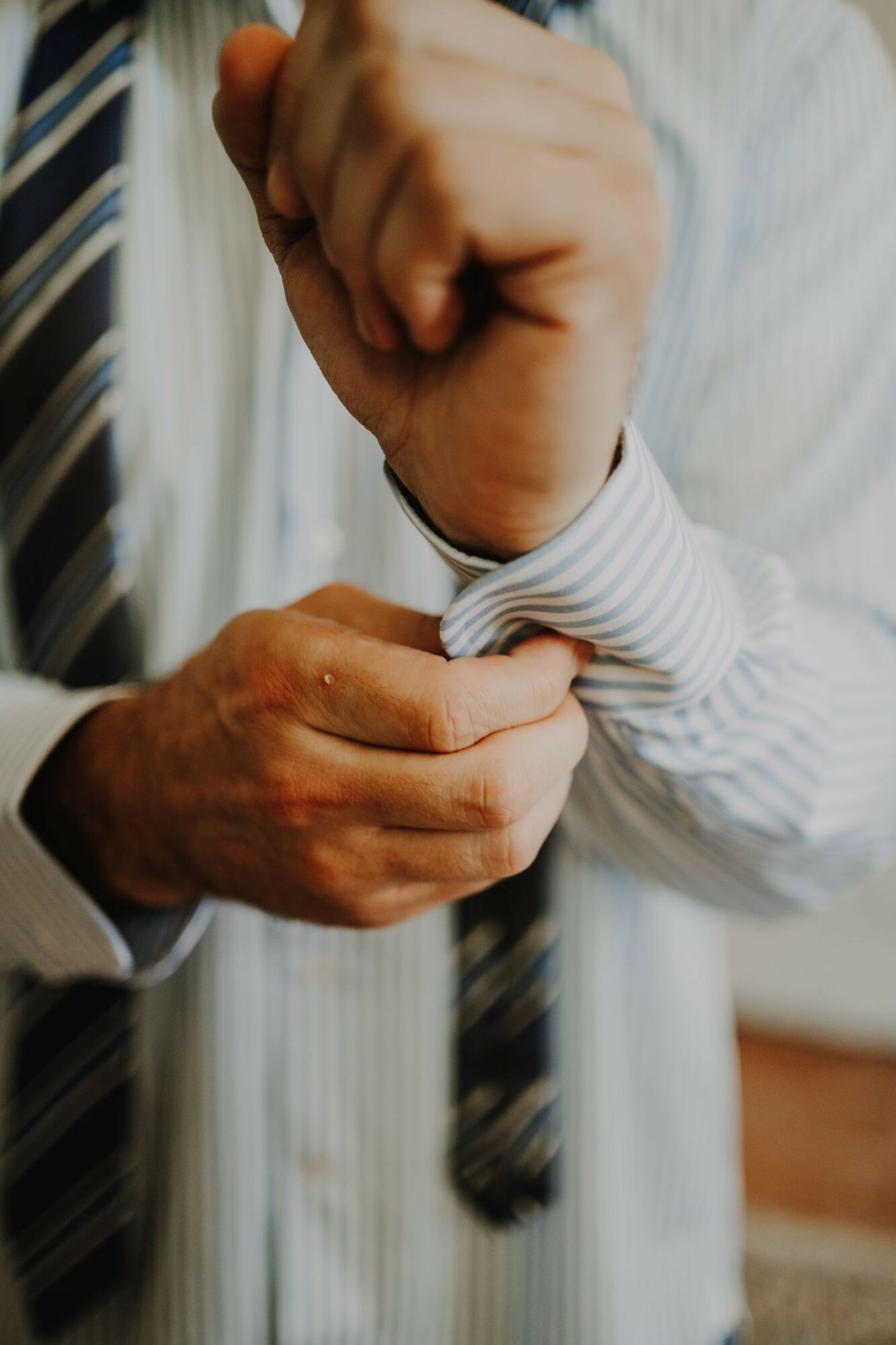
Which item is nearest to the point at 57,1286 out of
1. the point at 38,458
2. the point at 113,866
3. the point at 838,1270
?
the point at 113,866

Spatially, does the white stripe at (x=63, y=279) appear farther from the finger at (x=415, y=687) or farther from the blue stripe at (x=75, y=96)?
the finger at (x=415, y=687)

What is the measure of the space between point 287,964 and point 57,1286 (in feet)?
0.71

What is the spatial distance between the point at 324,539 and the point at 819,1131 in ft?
2.86

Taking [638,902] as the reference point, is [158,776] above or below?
above

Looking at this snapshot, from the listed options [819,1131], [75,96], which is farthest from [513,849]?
[819,1131]

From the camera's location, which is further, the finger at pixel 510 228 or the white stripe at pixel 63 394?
the white stripe at pixel 63 394

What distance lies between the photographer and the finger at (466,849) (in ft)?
0.80

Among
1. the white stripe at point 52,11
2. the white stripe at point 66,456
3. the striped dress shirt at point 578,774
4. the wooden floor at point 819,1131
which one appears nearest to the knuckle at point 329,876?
the striped dress shirt at point 578,774

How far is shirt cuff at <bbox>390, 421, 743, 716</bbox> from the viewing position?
0.20 m

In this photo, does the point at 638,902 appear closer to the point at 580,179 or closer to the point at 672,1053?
the point at 672,1053

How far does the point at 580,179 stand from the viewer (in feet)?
0.46

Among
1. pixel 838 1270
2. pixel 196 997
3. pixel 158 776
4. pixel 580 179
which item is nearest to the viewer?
pixel 580 179

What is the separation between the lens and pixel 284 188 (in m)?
0.15

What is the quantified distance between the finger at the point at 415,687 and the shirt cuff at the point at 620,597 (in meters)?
0.01
